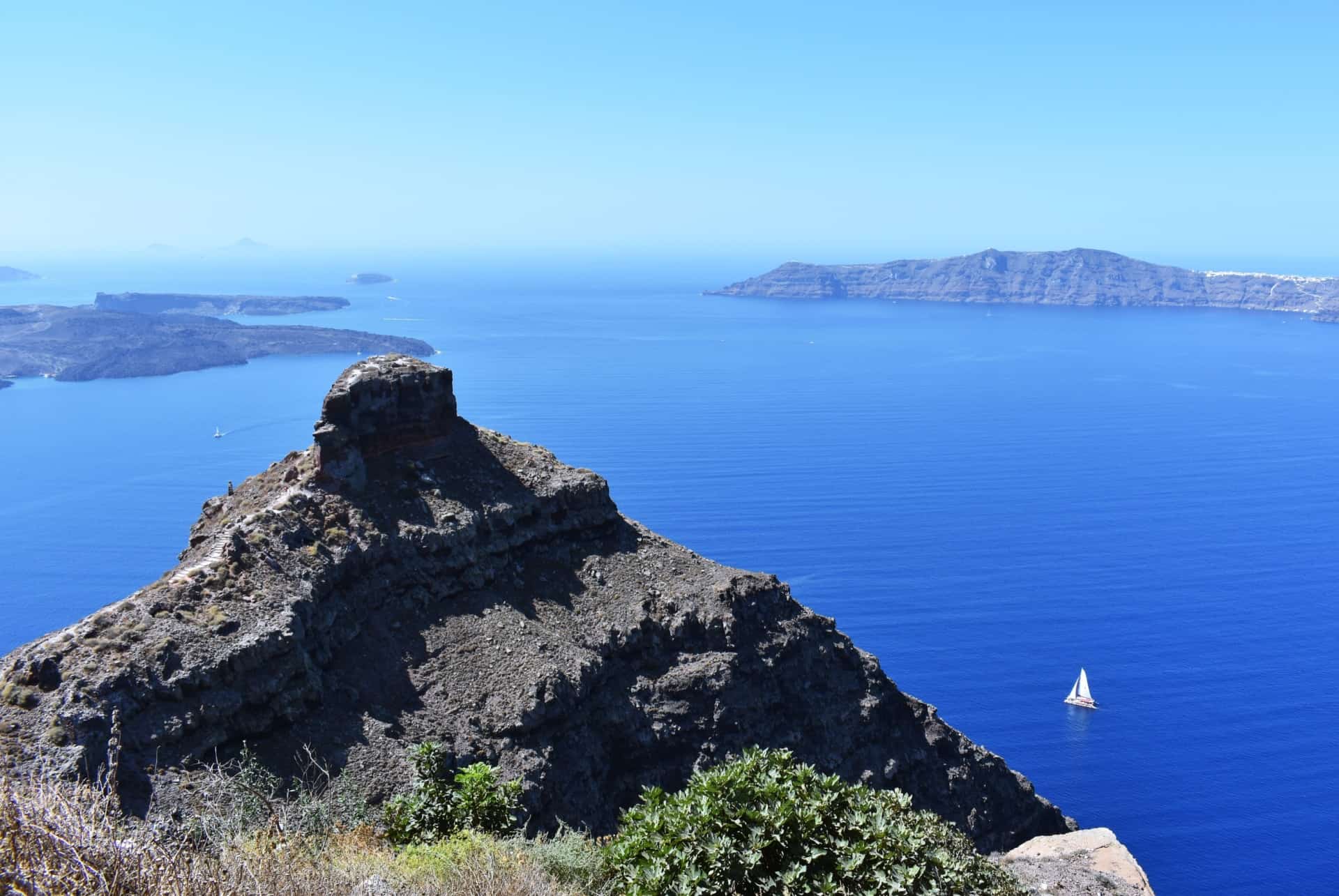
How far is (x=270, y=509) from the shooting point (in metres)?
39.2

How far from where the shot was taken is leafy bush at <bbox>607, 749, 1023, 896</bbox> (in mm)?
19938

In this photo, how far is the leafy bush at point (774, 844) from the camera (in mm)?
19938

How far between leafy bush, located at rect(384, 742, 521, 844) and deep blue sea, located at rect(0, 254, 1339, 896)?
40554mm

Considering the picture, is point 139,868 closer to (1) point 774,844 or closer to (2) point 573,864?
(1) point 774,844

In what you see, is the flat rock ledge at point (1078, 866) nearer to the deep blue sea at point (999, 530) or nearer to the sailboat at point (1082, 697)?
the deep blue sea at point (999, 530)

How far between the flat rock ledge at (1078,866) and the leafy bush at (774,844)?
16.7 m

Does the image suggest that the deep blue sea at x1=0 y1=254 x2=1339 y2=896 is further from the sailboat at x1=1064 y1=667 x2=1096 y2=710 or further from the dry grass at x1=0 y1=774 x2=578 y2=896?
the dry grass at x1=0 y1=774 x2=578 y2=896

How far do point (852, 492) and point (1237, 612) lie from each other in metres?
42.9

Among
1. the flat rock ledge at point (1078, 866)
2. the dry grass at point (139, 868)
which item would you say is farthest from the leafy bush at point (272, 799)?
the flat rock ledge at point (1078, 866)

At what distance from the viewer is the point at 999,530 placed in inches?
4272

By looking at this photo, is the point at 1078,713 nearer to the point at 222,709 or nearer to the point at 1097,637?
the point at 1097,637

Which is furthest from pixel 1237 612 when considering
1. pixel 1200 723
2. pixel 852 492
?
pixel 852 492

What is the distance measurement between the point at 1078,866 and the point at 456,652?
2514 cm

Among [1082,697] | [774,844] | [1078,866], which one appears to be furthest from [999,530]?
[774,844]
